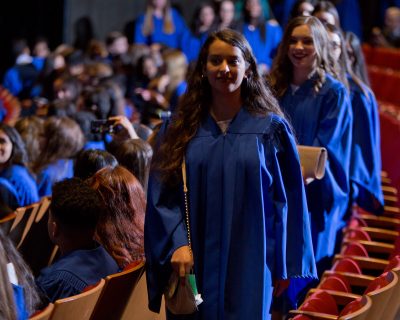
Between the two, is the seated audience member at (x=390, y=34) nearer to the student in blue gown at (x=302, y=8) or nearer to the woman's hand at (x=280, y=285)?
the student in blue gown at (x=302, y=8)

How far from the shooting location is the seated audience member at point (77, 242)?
2494mm

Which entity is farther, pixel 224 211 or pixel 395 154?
pixel 395 154

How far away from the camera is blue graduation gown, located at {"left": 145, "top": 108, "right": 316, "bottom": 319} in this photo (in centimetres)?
247

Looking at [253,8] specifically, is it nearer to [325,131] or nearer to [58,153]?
[58,153]

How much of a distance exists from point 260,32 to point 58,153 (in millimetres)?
3894

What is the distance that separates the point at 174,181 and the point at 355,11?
7.18m

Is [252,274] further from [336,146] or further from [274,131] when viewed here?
[336,146]

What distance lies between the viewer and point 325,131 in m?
3.56

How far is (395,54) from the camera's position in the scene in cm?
802

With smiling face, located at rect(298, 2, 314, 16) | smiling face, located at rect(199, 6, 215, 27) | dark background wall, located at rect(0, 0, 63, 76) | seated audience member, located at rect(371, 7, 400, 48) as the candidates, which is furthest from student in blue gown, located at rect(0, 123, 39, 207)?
dark background wall, located at rect(0, 0, 63, 76)

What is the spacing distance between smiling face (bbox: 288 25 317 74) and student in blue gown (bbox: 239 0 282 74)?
4078 mm

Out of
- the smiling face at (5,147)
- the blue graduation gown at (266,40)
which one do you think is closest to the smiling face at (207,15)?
the blue graduation gown at (266,40)

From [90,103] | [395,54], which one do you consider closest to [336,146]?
[90,103]

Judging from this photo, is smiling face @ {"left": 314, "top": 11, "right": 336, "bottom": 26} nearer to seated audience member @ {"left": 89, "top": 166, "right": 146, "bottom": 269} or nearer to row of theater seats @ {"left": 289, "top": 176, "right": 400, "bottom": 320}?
row of theater seats @ {"left": 289, "top": 176, "right": 400, "bottom": 320}
